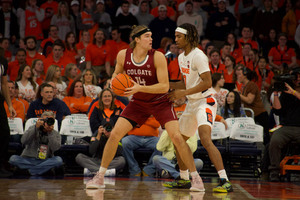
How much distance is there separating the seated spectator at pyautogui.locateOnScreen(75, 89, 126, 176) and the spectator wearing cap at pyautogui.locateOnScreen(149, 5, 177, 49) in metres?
4.87

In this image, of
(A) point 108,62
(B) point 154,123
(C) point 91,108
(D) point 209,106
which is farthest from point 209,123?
(A) point 108,62

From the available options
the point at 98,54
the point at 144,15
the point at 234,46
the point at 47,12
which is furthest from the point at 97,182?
the point at 47,12

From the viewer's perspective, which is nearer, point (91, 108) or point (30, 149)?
point (30, 149)

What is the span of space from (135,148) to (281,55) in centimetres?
589

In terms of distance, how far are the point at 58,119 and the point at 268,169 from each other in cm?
390

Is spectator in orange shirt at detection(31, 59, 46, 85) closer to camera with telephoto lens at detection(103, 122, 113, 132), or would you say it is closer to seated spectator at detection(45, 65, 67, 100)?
seated spectator at detection(45, 65, 67, 100)

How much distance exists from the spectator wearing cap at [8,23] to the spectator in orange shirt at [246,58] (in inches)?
252

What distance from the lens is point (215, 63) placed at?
1090cm

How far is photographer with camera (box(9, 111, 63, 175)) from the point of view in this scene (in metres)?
7.78

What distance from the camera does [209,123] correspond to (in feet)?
19.0

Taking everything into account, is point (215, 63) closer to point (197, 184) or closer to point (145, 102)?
point (145, 102)

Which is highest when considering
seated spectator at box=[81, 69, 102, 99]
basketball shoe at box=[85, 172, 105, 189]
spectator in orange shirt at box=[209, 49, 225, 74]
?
spectator in orange shirt at box=[209, 49, 225, 74]

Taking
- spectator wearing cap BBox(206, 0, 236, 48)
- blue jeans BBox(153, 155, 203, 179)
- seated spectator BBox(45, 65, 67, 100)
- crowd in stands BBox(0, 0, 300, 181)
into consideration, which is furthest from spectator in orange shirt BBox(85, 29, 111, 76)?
blue jeans BBox(153, 155, 203, 179)

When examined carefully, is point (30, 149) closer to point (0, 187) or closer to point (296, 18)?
point (0, 187)
